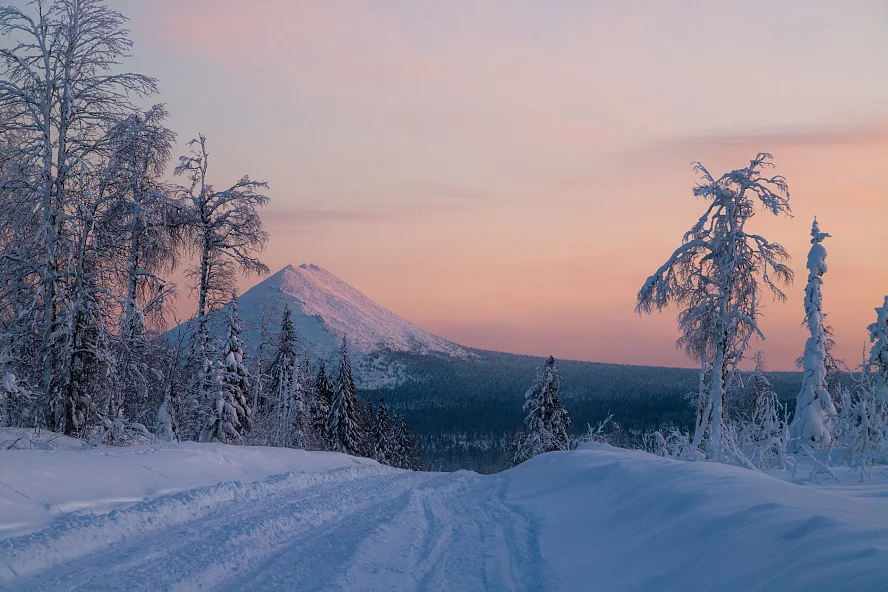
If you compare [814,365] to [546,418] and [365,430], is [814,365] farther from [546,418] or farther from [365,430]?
[365,430]

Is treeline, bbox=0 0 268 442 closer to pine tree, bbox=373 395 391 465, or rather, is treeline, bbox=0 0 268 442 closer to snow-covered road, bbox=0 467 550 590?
snow-covered road, bbox=0 467 550 590

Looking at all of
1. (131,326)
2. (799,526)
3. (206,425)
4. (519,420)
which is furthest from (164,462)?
(519,420)

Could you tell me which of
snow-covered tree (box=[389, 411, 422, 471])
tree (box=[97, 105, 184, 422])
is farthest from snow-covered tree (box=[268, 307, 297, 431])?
tree (box=[97, 105, 184, 422])

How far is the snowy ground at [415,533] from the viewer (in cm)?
502

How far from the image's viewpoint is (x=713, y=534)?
591 cm

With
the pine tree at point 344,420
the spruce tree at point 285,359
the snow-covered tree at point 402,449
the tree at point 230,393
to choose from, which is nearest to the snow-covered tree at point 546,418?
the pine tree at point 344,420

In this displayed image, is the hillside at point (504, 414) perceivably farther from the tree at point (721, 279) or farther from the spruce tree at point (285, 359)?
the tree at point (721, 279)

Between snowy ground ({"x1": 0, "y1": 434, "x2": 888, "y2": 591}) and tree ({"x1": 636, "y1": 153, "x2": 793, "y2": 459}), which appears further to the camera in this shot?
tree ({"x1": 636, "y1": 153, "x2": 793, "y2": 459})

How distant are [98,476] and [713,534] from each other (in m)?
7.57

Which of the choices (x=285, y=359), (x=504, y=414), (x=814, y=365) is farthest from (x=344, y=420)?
(x=504, y=414)

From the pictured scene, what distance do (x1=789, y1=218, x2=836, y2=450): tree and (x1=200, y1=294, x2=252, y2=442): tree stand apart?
893 inches

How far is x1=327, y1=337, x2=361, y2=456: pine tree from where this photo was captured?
50875 millimetres

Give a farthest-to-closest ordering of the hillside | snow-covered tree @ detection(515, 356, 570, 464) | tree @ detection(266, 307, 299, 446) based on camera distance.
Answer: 1. the hillside
2. tree @ detection(266, 307, 299, 446)
3. snow-covered tree @ detection(515, 356, 570, 464)

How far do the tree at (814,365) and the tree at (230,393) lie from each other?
74.4ft
